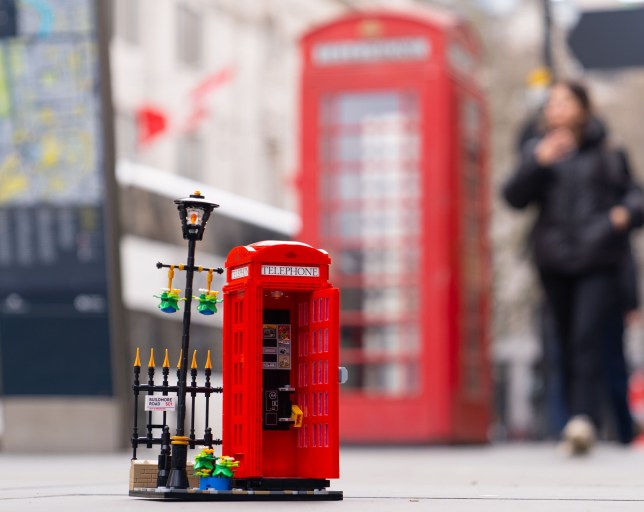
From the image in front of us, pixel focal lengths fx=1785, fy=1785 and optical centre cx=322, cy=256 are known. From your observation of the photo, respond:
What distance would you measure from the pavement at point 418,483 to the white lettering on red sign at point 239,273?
40.0 inches

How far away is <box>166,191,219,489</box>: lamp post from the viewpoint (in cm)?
745

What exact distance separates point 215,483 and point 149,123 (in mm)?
7110

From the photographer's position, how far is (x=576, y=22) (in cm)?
1553

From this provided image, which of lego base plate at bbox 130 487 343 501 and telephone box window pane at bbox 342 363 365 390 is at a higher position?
telephone box window pane at bbox 342 363 365 390

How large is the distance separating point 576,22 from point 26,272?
5.60 m

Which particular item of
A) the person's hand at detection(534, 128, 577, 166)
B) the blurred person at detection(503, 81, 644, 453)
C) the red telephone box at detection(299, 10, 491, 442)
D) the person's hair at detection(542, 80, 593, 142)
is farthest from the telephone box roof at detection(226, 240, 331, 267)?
the red telephone box at detection(299, 10, 491, 442)

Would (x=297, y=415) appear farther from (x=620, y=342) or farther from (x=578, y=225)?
(x=620, y=342)

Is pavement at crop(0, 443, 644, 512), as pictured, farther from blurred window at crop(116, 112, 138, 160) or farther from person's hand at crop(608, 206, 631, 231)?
blurred window at crop(116, 112, 138, 160)

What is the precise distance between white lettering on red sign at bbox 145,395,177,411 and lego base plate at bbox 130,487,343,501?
1.10ft

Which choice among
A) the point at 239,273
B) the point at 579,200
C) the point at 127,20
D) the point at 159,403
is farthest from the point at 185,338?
the point at 127,20

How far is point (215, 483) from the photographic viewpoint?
7.46m

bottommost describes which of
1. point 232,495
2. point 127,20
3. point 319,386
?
point 232,495

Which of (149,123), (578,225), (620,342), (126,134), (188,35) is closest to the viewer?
(578,225)

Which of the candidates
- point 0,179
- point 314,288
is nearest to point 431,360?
point 0,179
